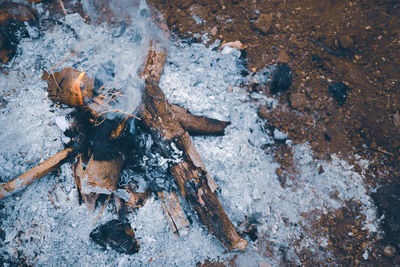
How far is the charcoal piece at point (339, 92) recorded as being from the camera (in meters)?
2.80

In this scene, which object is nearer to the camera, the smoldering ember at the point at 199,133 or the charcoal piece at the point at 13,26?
the smoldering ember at the point at 199,133

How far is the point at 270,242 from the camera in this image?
7.69ft

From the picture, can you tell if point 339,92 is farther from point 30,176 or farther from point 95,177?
point 30,176

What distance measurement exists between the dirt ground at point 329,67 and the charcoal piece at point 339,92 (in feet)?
0.16

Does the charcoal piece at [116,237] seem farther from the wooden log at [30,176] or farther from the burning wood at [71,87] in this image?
the burning wood at [71,87]

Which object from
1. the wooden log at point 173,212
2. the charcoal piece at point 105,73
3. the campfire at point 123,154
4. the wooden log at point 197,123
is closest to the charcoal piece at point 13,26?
the campfire at point 123,154

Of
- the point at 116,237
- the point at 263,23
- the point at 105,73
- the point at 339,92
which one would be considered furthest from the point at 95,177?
the point at 339,92

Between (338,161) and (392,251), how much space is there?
1.06 metres

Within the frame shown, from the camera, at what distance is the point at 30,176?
220cm

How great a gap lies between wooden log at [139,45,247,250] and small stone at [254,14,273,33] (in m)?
1.83

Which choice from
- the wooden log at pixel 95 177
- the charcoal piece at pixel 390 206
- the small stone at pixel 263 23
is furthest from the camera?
the small stone at pixel 263 23

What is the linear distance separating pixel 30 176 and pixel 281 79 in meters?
3.08

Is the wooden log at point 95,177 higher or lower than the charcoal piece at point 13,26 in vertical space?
lower

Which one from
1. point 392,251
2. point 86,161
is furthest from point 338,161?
point 86,161
